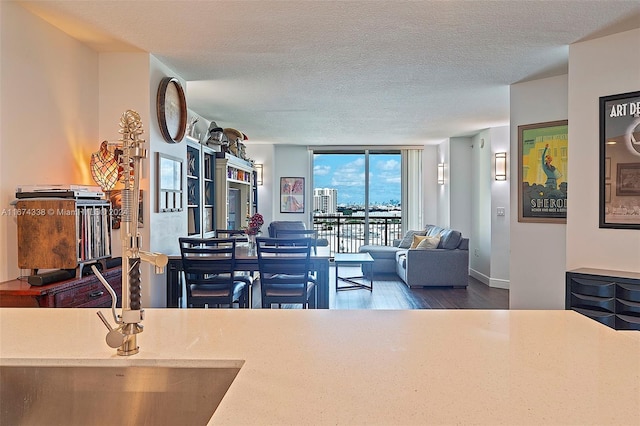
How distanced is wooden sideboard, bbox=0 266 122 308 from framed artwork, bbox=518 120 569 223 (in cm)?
380

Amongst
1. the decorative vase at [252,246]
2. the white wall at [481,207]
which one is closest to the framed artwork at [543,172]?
the white wall at [481,207]

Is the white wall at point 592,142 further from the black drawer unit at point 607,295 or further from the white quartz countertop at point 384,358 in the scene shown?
the white quartz countertop at point 384,358

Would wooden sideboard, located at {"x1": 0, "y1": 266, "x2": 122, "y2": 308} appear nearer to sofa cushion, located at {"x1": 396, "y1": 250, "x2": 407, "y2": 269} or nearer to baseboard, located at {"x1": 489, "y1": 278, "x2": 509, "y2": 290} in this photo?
sofa cushion, located at {"x1": 396, "y1": 250, "x2": 407, "y2": 269}

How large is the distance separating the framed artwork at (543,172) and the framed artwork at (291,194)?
5.12 m

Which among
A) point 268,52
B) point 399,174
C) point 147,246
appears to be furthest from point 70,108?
point 399,174

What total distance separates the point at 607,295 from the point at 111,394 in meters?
3.10

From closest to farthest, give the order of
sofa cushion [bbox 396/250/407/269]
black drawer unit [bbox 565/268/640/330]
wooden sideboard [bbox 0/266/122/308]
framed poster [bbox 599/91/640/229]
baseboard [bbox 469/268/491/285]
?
1. wooden sideboard [bbox 0/266/122/308]
2. black drawer unit [bbox 565/268/640/330]
3. framed poster [bbox 599/91/640/229]
4. sofa cushion [bbox 396/250/407/269]
5. baseboard [bbox 469/268/491/285]

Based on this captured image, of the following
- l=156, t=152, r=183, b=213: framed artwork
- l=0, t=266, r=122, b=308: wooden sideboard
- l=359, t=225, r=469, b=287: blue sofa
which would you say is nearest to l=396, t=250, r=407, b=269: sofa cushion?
l=359, t=225, r=469, b=287: blue sofa

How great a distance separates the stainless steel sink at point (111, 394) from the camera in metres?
1.01

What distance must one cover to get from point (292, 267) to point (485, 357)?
2.57 metres

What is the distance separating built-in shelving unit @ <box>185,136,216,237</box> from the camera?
494 centimetres

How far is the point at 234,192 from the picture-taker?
6770 mm

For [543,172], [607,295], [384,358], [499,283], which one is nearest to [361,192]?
[499,283]

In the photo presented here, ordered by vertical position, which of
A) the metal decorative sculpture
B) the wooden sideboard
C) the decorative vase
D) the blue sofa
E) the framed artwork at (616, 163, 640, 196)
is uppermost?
the framed artwork at (616, 163, 640, 196)
